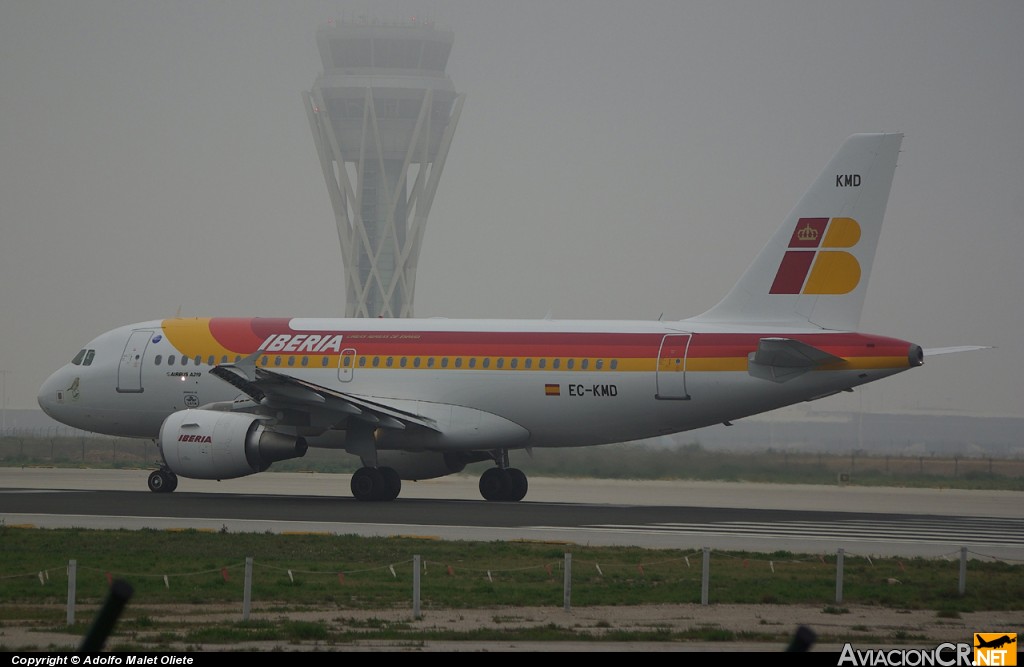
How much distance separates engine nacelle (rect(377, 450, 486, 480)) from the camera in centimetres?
3653

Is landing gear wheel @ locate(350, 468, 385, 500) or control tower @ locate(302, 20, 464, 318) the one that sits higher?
control tower @ locate(302, 20, 464, 318)

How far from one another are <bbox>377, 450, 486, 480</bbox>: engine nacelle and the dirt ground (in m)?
19.5

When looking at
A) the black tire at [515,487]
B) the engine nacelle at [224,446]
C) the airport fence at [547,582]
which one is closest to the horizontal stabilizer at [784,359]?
the black tire at [515,487]

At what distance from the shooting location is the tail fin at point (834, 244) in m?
33.0

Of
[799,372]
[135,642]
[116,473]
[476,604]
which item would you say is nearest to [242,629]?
[135,642]

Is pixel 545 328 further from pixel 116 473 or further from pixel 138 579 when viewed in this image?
pixel 116 473

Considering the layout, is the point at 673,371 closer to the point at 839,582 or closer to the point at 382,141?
the point at 839,582

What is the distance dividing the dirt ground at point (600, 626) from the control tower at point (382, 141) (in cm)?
15963

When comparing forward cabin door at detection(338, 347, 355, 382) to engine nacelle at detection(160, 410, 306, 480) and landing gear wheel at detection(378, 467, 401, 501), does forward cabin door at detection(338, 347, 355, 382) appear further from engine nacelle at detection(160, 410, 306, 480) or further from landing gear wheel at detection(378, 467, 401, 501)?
engine nacelle at detection(160, 410, 306, 480)

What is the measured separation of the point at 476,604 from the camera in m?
17.4

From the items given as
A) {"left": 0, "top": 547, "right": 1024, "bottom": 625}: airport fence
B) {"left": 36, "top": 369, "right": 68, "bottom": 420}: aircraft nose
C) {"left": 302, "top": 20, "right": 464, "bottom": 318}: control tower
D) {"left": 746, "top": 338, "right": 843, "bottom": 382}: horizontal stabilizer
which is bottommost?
{"left": 0, "top": 547, "right": 1024, "bottom": 625}: airport fence

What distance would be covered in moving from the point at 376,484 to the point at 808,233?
12.3 meters

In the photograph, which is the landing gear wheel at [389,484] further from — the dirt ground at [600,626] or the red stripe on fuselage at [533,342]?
the dirt ground at [600,626]

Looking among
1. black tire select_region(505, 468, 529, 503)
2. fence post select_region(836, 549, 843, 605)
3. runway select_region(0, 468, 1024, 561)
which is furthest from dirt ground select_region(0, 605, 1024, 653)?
black tire select_region(505, 468, 529, 503)
